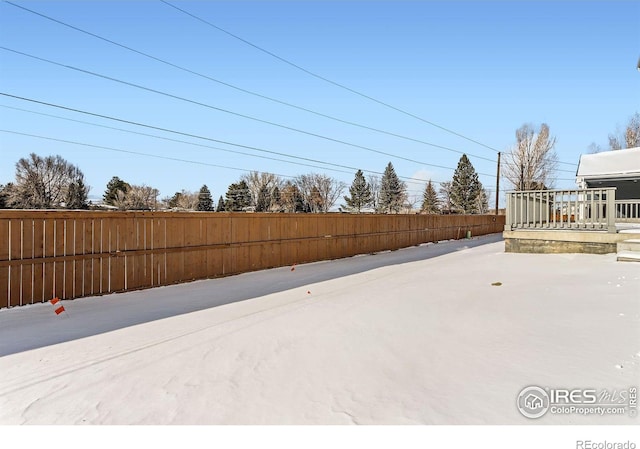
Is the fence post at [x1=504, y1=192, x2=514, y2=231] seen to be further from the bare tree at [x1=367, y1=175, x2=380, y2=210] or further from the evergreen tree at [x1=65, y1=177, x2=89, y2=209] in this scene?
the bare tree at [x1=367, y1=175, x2=380, y2=210]

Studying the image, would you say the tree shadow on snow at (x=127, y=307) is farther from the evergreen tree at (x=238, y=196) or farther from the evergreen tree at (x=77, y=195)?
the evergreen tree at (x=238, y=196)

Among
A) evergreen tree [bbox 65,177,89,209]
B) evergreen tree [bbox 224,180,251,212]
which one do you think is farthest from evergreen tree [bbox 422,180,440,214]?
evergreen tree [bbox 65,177,89,209]

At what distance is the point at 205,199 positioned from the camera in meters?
69.2

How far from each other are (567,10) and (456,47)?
441 centimetres

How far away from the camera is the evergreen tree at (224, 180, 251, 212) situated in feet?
215

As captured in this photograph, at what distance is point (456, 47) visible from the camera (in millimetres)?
13164

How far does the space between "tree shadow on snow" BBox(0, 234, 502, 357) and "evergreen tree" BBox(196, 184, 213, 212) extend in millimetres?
62271

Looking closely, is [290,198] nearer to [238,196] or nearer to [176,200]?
[238,196]

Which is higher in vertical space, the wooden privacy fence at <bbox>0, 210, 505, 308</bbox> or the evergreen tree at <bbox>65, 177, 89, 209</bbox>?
the evergreen tree at <bbox>65, 177, 89, 209</bbox>

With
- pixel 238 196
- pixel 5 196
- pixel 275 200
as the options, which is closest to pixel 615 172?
pixel 275 200

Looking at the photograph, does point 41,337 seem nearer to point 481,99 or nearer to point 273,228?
point 273,228

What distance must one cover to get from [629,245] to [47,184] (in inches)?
2377

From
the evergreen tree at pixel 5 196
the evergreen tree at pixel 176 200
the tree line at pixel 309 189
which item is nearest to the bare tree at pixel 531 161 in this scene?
the tree line at pixel 309 189
